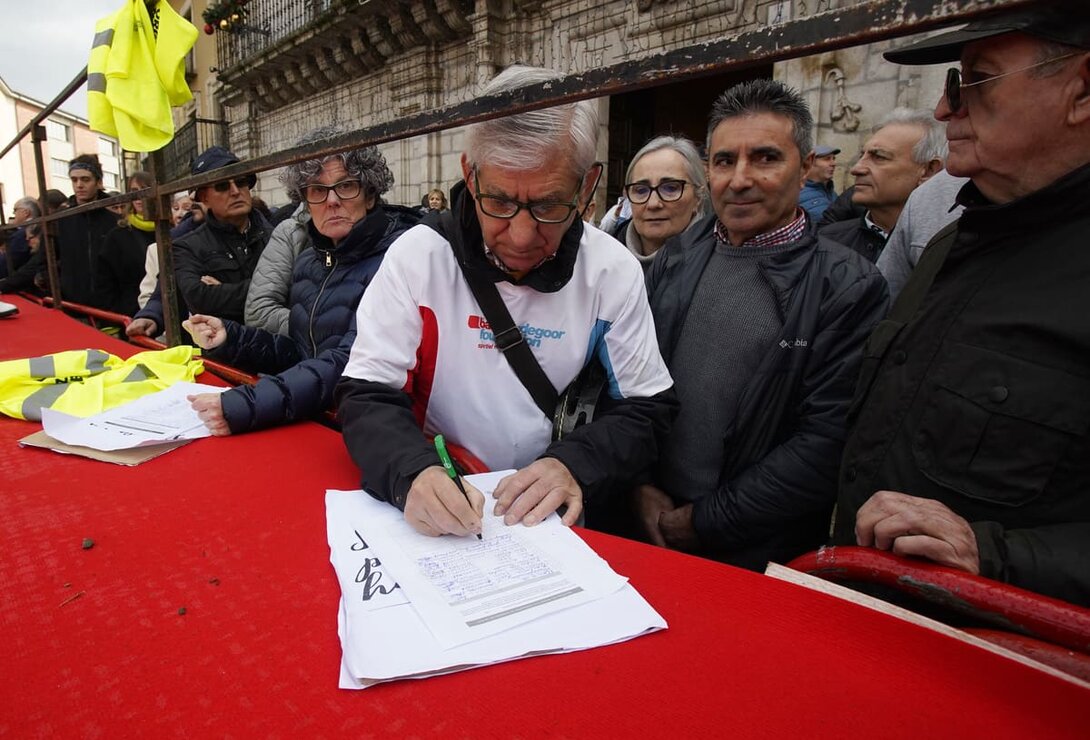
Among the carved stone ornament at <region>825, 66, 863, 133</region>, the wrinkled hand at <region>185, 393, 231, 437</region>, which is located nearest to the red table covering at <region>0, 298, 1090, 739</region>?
the wrinkled hand at <region>185, 393, 231, 437</region>

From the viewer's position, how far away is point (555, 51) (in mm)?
7250

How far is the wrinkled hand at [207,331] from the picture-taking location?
1963 millimetres

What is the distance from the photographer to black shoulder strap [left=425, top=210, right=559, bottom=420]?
1.40 metres

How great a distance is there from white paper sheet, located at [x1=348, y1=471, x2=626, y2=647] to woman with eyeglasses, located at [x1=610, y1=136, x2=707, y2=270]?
66.9 inches

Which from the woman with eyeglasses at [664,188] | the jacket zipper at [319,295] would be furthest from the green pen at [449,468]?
the woman with eyeglasses at [664,188]

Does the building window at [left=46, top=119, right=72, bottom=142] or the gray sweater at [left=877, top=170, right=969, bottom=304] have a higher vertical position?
the building window at [left=46, top=119, right=72, bottom=142]

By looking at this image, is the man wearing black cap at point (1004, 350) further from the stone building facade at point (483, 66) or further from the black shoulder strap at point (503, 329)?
the stone building facade at point (483, 66)

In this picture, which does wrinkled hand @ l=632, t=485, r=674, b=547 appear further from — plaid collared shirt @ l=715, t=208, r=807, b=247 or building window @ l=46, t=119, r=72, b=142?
building window @ l=46, t=119, r=72, b=142

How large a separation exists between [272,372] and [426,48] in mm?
7928

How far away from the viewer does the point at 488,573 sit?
89 cm

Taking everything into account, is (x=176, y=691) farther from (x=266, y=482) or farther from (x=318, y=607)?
(x=266, y=482)

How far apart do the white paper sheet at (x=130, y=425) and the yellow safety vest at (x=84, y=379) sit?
0.06 meters

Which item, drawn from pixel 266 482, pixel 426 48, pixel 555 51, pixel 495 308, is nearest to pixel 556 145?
pixel 495 308

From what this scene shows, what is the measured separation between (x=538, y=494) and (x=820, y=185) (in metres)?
3.96
